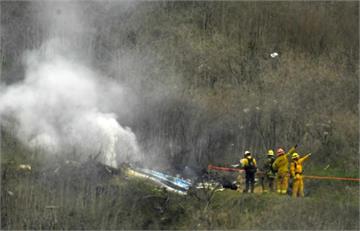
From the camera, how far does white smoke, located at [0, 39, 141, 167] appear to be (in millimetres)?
21641

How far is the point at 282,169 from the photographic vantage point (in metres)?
19.9

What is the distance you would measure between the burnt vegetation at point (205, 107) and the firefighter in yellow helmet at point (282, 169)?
61 cm

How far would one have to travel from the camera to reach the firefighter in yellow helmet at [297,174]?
19.8m

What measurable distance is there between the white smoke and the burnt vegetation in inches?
19.2

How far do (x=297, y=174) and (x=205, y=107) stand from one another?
17.3 feet

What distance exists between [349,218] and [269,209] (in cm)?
217

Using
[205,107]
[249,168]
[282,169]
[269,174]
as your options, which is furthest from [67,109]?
[282,169]

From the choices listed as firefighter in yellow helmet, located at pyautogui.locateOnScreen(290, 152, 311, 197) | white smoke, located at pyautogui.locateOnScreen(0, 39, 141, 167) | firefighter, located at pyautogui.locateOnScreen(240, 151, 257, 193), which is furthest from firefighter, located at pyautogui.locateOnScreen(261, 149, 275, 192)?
white smoke, located at pyautogui.locateOnScreen(0, 39, 141, 167)

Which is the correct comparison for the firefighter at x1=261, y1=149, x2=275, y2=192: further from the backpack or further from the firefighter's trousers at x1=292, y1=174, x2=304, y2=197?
the firefighter's trousers at x1=292, y1=174, x2=304, y2=197

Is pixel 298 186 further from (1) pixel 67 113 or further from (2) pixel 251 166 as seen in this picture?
(1) pixel 67 113

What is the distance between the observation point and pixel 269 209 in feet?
63.9

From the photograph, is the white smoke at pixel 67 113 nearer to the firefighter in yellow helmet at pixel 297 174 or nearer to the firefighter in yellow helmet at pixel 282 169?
the firefighter in yellow helmet at pixel 282 169

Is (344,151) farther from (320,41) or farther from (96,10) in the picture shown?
(96,10)

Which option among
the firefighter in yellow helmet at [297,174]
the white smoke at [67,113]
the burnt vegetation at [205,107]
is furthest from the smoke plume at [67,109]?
the firefighter in yellow helmet at [297,174]
